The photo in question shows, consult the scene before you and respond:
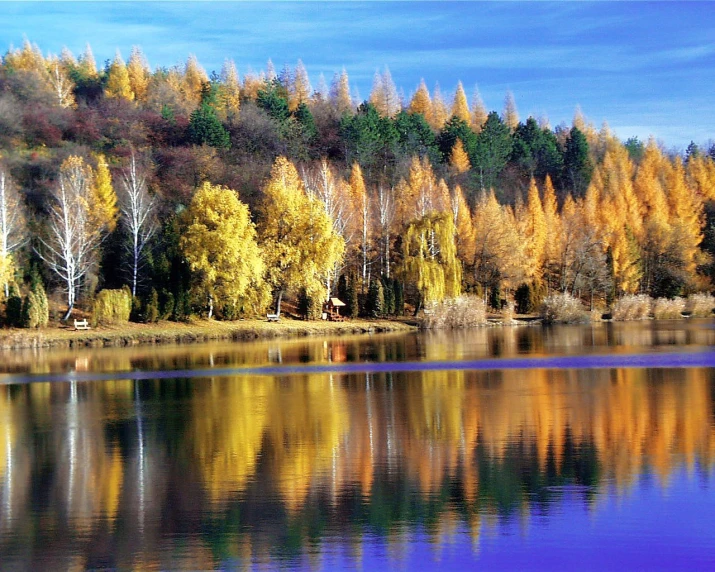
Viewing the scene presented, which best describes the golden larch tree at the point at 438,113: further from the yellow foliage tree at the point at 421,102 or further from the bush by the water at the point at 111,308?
the bush by the water at the point at 111,308

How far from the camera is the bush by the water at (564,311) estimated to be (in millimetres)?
61812

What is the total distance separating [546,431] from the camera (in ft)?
60.7

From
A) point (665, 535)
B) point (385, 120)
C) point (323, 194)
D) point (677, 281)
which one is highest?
point (385, 120)

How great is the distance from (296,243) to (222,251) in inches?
266

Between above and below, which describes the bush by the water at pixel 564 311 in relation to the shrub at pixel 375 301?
below

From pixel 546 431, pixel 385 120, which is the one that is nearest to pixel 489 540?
pixel 546 431

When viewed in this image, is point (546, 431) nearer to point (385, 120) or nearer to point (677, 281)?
point (677, 281)

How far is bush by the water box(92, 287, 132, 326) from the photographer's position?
49.3m

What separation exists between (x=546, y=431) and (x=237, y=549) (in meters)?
8.99

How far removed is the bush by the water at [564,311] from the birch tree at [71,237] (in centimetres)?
2958

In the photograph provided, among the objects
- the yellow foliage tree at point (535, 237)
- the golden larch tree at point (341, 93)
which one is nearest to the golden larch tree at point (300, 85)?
the golden larch tree at point (341, 93)

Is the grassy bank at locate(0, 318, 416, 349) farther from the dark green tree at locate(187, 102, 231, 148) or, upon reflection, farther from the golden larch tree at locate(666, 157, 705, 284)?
the dark green tree at locate(187, 102, 231, 148)

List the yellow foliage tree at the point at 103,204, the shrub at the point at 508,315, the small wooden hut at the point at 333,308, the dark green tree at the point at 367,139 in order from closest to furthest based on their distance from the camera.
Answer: the yellow foliage tree at the point at 103,204, the small wooden hut at the point at 333,308, the shrub at the point at 508,315, the dark green tree at the point at 367,139

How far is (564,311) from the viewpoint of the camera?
61.8 metres
